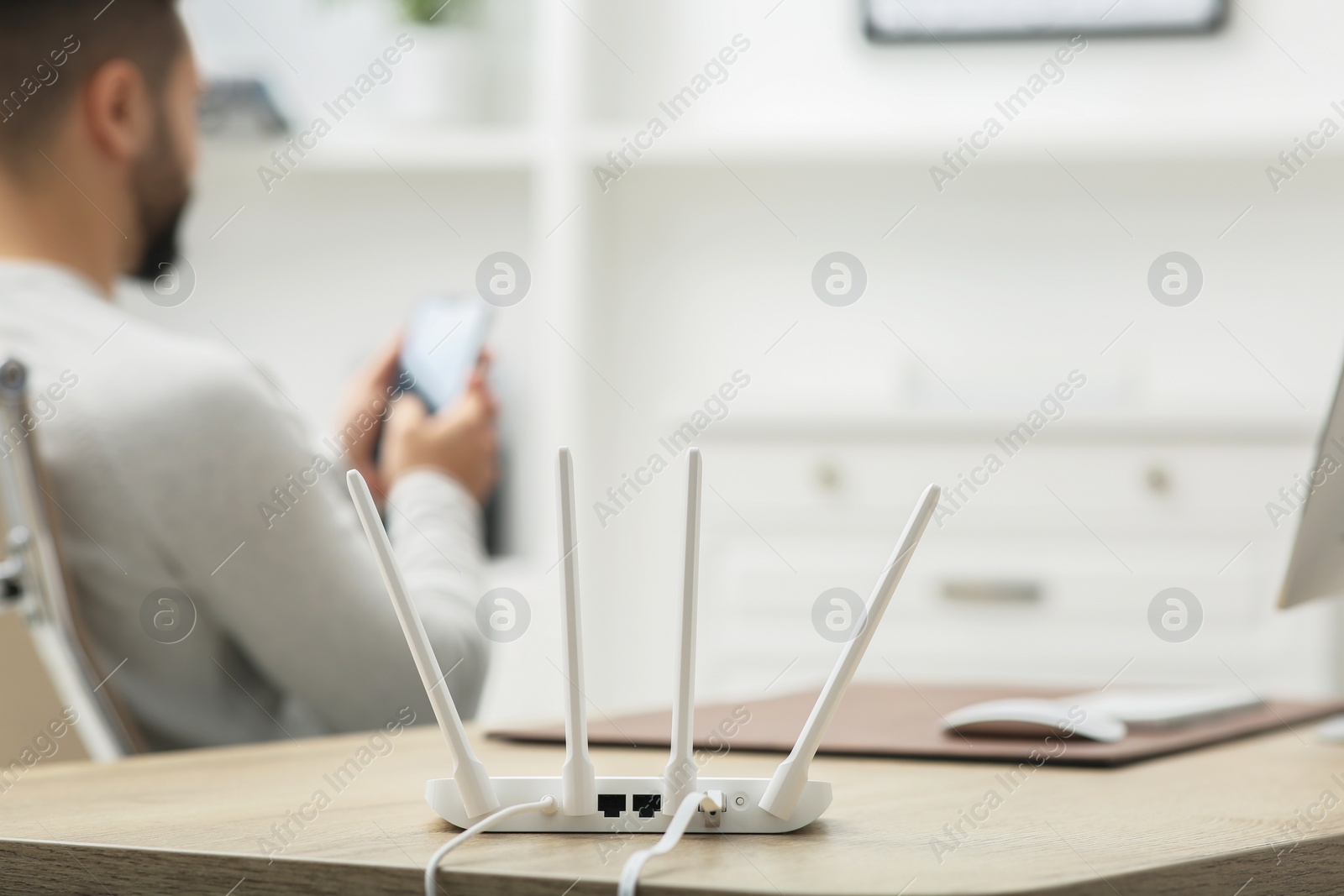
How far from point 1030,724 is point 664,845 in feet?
1.36

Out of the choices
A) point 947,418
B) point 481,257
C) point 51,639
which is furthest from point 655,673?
point 51,639

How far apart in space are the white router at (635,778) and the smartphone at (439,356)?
0.91m

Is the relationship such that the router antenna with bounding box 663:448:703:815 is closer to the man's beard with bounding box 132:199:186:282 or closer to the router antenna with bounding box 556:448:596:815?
the router antenna with bounding box 556:448:596:815

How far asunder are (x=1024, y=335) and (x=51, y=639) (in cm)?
185

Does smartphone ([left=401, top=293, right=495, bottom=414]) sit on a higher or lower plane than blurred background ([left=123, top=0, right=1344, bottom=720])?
lower

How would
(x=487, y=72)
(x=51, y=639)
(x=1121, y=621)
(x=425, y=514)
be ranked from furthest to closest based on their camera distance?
(x=487, y=72)
(x=1121, y=621)
(x=425, y=514)
(x=51, y=639)

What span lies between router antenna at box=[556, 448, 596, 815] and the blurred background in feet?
5.08

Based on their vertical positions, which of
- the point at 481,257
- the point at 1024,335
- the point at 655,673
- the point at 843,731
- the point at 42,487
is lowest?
the point at 843,731

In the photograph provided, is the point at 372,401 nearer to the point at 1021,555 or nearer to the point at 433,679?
the point at 433,679

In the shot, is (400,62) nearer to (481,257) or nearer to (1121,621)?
(481,257)

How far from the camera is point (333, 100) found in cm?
258

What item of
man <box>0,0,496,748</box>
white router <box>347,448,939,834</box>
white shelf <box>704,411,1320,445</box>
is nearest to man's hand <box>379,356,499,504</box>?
man <box>0,0,496,748</box>

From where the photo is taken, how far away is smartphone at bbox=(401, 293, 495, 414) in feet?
4.62

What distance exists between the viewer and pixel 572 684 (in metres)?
0.52
